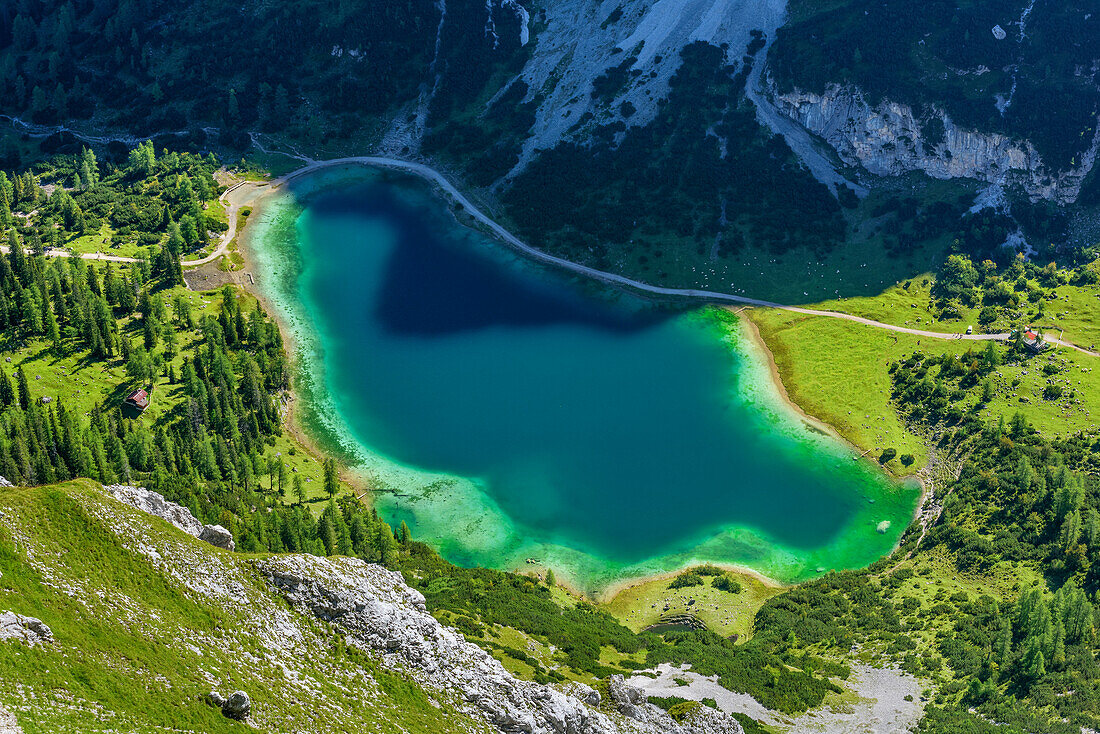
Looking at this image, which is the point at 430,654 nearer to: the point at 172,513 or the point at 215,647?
the point at 215,647

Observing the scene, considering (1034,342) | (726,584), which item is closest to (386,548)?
(726,584)

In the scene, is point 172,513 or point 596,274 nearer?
point 172,513

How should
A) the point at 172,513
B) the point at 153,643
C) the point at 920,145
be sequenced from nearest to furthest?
the point at 153,643, the point at 172,513, the point at 920,145

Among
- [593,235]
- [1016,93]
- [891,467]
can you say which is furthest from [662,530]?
[1016,93]

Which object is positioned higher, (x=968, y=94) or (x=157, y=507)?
(x=968, y=94)

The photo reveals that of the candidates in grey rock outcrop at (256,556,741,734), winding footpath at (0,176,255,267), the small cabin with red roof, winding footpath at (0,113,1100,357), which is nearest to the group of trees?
winding footpath at (0,176,255,267)

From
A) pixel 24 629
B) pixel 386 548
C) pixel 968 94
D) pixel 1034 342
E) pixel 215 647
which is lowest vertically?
pixel 386 548

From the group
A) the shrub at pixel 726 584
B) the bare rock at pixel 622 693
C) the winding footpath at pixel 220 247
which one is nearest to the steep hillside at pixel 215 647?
the bare rock at pixel 622 693

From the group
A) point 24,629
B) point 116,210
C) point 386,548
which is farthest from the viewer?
point 116,210
